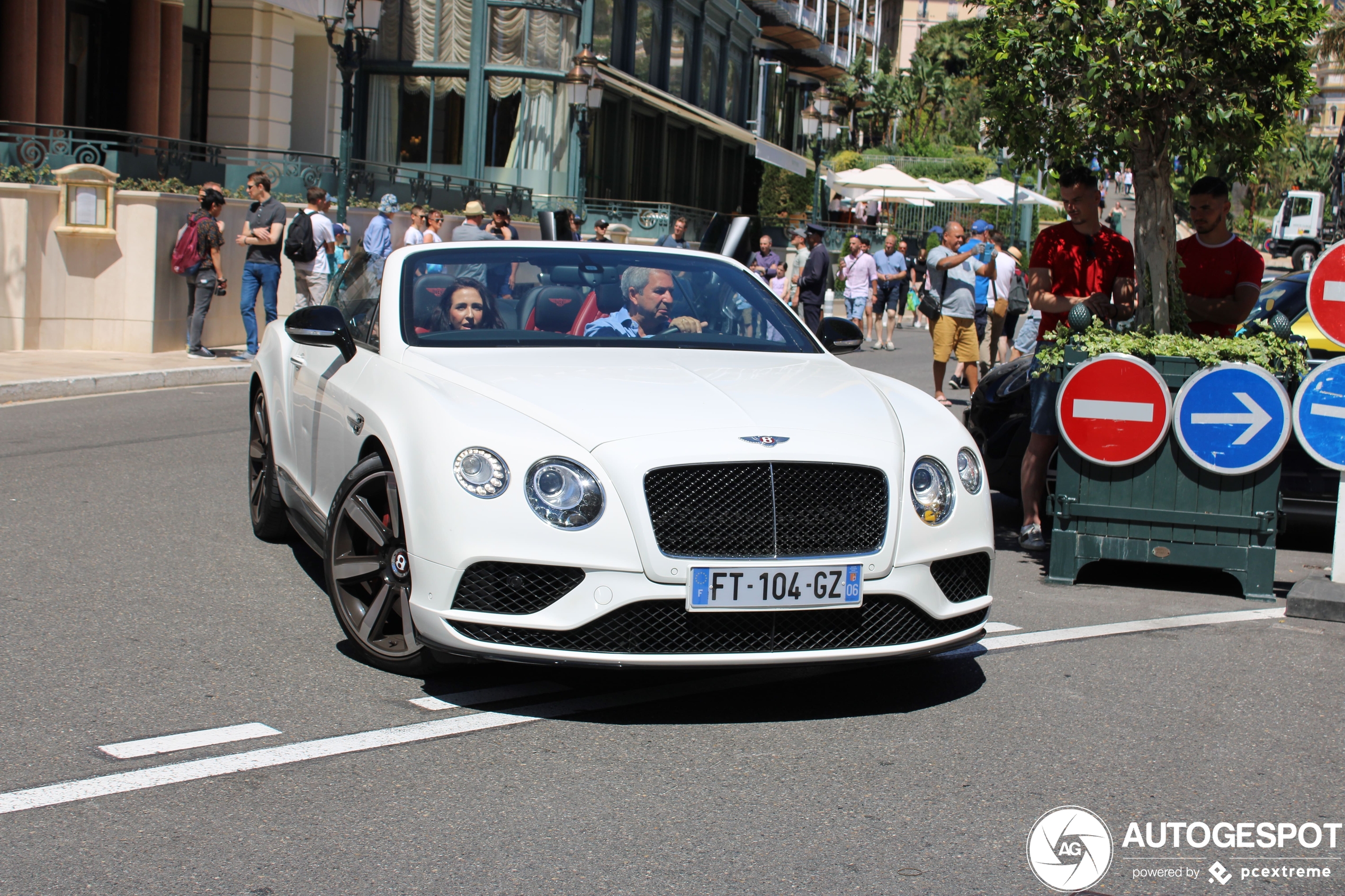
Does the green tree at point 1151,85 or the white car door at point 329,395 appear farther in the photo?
the green tree at point 1151,85

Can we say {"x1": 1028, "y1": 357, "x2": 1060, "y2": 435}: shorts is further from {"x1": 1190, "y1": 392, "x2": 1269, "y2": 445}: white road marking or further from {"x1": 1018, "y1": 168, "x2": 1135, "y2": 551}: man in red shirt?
{"x1": 1190, "y1": 392, "x2": 1269, "y2": 445}: white road marking

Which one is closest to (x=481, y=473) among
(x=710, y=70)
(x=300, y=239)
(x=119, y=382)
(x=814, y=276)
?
(x=119, y=382)

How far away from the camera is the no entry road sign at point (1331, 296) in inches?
249

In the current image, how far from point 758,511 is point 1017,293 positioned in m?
13.4

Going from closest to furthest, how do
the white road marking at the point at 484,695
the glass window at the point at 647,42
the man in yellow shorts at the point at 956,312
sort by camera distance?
1. the white road marking at the point at 484,695
2. the man in yellow shorts at the point at 956,312
3. the glass window at the point at 647,42

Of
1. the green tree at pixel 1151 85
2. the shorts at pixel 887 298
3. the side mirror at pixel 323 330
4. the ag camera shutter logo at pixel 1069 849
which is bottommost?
the ag camera shutter logo at pixel 1069 849

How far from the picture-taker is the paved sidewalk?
40.0 feet

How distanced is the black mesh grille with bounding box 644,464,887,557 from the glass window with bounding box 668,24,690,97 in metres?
38.0

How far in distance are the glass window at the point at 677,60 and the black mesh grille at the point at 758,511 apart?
3796cm

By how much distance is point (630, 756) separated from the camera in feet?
13.2

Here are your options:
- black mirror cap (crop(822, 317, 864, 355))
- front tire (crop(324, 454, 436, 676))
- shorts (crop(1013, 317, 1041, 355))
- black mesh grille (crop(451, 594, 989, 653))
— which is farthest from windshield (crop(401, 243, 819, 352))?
shorts (crop(1013, 317, 1041, 355))

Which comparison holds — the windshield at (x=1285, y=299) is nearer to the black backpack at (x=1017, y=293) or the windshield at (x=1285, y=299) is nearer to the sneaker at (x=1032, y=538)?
the sneaker at (x=1032, y=538)

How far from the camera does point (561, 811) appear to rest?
3600 millimetres

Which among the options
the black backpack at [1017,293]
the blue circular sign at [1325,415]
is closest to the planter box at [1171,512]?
the blue circular sign at [1325,415]
